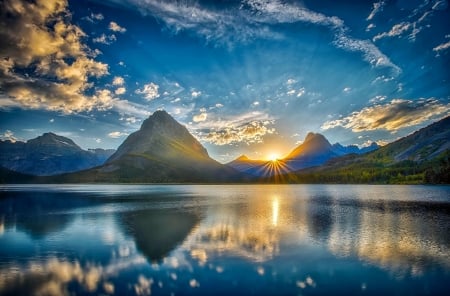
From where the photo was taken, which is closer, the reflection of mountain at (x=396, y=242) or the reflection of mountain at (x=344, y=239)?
the reflection of mountain at (x=396, y=242)

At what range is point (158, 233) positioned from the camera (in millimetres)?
46875

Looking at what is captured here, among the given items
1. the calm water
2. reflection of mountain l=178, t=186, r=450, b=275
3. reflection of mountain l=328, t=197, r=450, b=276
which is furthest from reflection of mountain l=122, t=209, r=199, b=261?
reflection of mountain l=328, t=197, r=450, b=276

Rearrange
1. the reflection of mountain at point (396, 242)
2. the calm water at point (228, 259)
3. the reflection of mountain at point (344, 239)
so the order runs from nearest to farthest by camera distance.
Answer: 1. the calm water at point (228, 259)
2. the reflection of mountain at point (396, 242)
3. the reflection of mountain at point (344, 239)

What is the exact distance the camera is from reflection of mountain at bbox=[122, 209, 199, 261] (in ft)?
119

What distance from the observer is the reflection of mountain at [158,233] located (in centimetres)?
3622

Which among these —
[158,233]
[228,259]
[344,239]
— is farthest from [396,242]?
[158,233]

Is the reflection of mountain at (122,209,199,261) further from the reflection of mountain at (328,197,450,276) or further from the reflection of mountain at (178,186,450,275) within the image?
the reflection of mountain at (328,197,450,276)

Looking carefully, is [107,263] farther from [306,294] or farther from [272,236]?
[272,236]

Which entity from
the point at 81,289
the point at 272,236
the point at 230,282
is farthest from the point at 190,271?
the point at 272,236

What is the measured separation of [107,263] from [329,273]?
74.9ft

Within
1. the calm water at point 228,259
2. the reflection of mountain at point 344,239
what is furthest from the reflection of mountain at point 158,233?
the reflection of mountain at point 344,239

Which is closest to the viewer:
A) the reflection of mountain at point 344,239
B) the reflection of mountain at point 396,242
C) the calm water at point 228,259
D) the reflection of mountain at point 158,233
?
the calm water at point 228,259

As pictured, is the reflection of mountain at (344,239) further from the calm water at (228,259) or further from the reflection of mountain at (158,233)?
the reflection of mountain at (158,233)

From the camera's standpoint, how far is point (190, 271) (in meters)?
27.7
